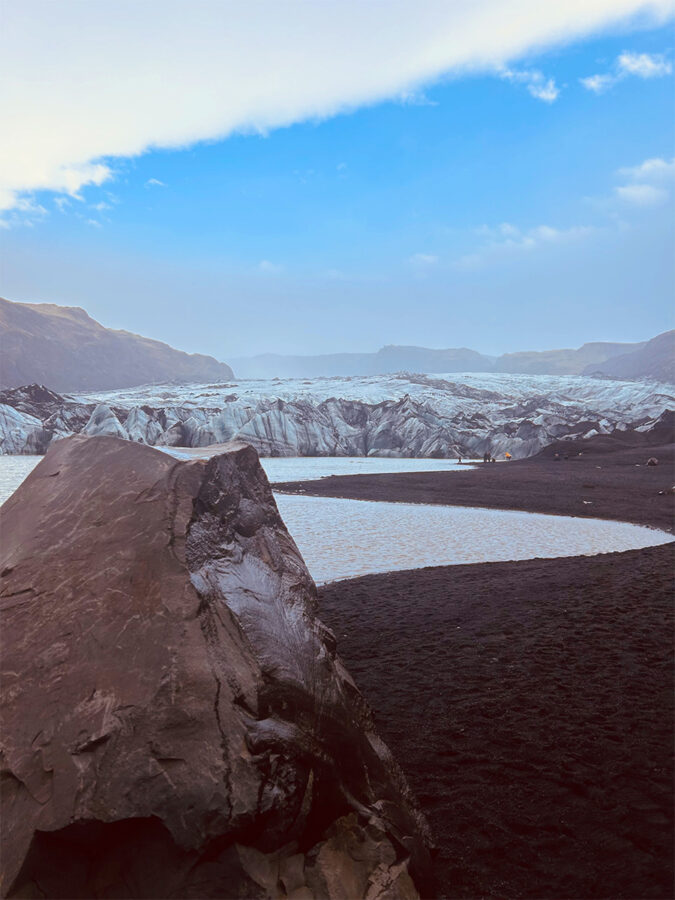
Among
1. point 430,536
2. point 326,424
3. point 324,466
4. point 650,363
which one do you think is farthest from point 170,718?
point 650,363

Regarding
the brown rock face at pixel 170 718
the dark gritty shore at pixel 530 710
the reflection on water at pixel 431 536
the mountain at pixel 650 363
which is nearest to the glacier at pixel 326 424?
the reflection on water at pixel 431 536

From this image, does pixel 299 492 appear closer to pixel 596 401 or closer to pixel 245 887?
pixel 245 887

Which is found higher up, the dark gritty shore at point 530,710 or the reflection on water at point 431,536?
the dark gritty shore at point 530,710

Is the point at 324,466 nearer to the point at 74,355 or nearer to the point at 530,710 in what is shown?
the point at 530,710

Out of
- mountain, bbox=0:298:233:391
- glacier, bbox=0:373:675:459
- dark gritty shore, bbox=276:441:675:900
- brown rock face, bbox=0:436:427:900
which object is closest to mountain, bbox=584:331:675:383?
glacier, bbox=0:373:675:459

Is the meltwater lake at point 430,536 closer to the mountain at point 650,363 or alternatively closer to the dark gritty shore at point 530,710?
the dark gritty shore at point 530,710

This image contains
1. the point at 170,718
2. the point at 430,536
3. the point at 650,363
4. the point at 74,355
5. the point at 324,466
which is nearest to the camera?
the point at 170,718

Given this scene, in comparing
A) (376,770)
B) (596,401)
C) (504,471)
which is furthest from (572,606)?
(596,401)
